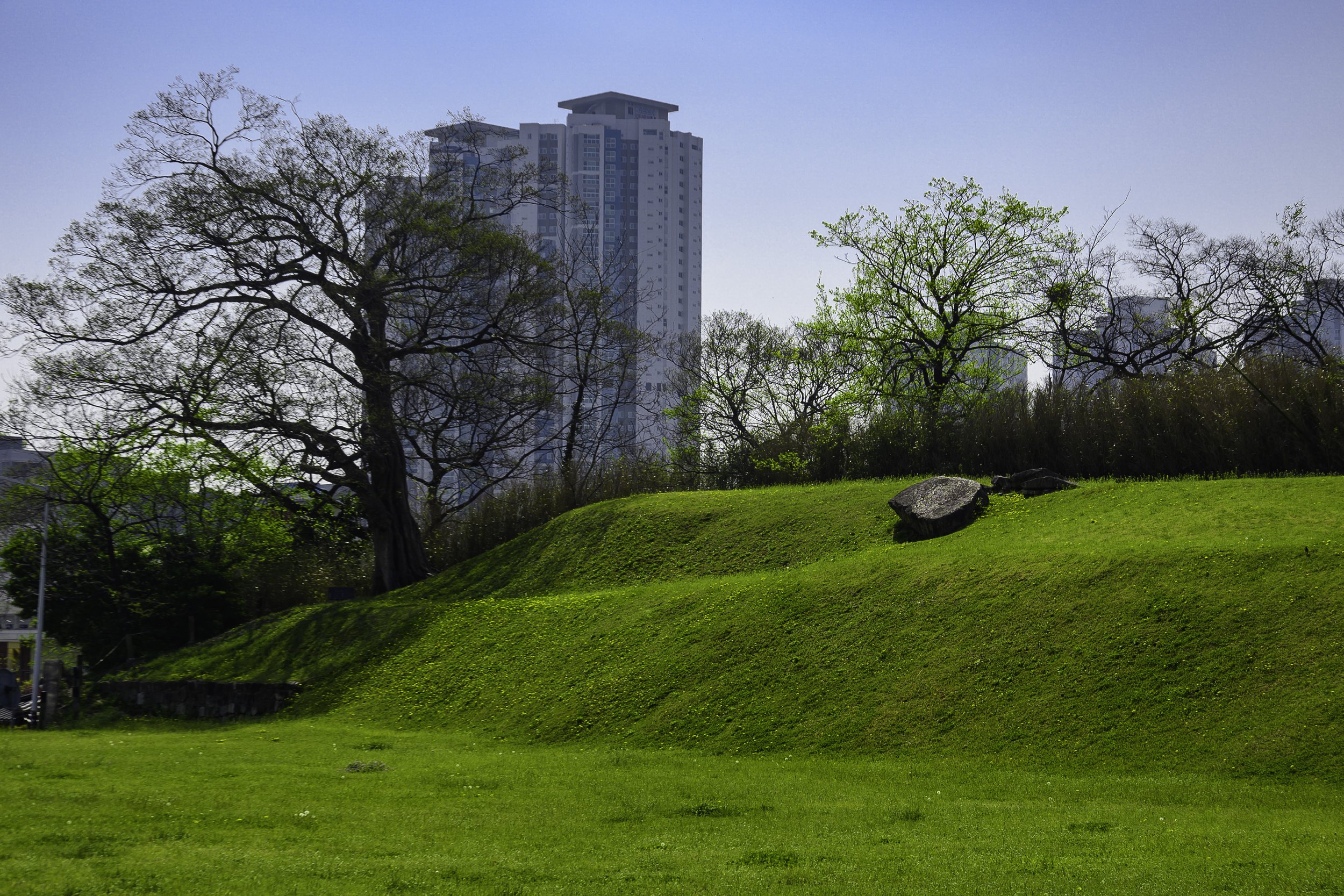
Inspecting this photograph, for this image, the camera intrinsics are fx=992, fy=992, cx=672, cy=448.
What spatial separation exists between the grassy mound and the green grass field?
5cm

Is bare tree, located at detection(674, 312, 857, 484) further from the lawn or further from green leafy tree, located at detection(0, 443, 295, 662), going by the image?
the lawn

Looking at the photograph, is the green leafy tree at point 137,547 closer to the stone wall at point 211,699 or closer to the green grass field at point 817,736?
the green grass field at point 817,736

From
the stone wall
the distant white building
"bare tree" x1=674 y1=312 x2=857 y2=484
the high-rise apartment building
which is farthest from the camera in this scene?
the high-rise apartment building

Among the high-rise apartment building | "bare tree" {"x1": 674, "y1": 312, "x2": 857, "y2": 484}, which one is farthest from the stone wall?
the high-rise apartment building

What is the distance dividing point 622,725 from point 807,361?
2645cm

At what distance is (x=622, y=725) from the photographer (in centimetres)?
1336

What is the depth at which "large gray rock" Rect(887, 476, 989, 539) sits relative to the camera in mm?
17484

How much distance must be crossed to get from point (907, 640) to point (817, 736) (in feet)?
7.06

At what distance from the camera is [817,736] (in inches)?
461

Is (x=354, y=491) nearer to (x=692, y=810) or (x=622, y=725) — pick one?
(x=622, y=725)

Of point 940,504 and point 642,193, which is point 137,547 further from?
point 642,193

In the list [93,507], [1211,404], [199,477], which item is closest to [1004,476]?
[1211,404]

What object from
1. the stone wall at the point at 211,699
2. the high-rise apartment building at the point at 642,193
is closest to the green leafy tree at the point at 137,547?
the stone wall at the point at 211,699

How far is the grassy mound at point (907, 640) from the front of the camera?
10.2 m
